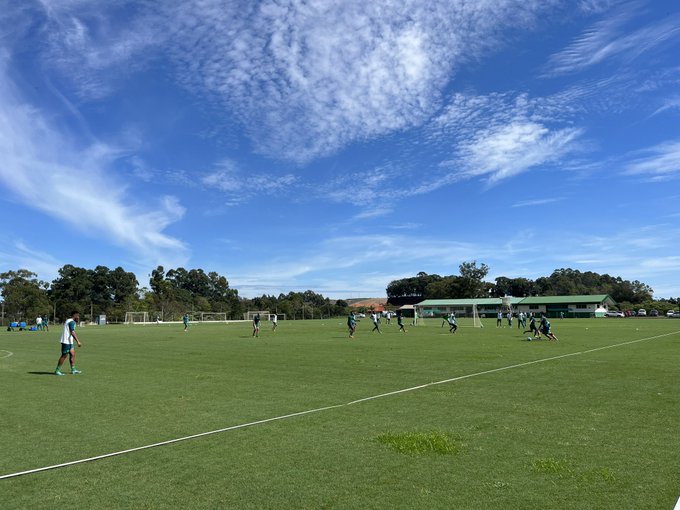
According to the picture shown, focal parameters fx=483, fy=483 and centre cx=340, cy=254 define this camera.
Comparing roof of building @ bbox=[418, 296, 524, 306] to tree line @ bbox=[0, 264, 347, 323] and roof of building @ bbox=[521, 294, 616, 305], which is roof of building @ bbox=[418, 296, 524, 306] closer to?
roof of building @ bbox=[521, 294, 616, 305]

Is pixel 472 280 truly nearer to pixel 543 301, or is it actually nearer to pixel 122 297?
pixel 543 301

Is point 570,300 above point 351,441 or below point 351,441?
above

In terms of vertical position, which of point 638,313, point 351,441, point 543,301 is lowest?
point 351,441

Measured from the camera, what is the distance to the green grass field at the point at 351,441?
16.8 ft

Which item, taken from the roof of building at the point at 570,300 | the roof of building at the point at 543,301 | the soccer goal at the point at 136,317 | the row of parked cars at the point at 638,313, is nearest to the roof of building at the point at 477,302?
the roof of building at the point at 543,301

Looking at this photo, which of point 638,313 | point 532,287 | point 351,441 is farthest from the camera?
point 532,287

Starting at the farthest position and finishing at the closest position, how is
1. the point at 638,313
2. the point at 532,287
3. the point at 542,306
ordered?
the point at 532,287 → the point at 638,313 → the point at 542,306

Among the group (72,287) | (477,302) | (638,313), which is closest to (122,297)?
(72,287)

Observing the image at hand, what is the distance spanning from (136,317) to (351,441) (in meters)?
107

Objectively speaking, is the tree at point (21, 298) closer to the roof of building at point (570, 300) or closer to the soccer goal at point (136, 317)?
the soccer goal at point (136, 317)

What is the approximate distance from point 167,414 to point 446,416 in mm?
5186

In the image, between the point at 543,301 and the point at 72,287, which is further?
the point at 72,287

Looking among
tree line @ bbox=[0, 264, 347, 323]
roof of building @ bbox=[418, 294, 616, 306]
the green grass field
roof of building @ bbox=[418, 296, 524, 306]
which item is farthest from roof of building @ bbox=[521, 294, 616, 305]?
the green grass field

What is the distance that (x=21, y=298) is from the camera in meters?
92.2
